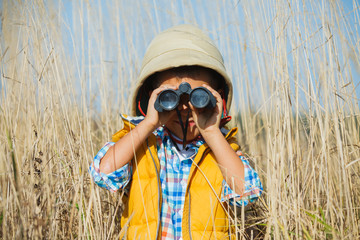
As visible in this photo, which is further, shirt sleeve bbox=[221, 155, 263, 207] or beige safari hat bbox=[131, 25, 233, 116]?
beige safari hat bbox=[131, 25, 233, 116]

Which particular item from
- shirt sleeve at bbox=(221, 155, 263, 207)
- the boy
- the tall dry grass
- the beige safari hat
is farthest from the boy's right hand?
shirt sleeve at bbox=(221, 155, 263, 207)

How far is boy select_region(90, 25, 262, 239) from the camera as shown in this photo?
4.92 feet

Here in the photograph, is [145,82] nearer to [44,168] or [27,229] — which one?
[44,168]

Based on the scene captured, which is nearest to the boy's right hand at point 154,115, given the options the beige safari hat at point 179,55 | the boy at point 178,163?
the boy at point 178,163

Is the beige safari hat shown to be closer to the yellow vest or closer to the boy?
the boy

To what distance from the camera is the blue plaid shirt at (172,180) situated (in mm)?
1515

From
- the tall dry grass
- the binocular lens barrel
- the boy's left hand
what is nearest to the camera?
the tall dry grass

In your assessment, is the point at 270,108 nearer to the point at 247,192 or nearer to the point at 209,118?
the point at 209,118

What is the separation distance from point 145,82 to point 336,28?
961mm

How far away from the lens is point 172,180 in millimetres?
1640

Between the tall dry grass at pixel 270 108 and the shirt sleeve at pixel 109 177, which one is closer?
the tall dry grass at pixel 270 108

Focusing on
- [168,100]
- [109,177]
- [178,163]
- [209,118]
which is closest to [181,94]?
[168,100]

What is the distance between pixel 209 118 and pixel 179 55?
1.08 feet

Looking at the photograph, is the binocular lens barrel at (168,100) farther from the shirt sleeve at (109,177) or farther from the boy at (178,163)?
the shirt sleeve at (109,177)
